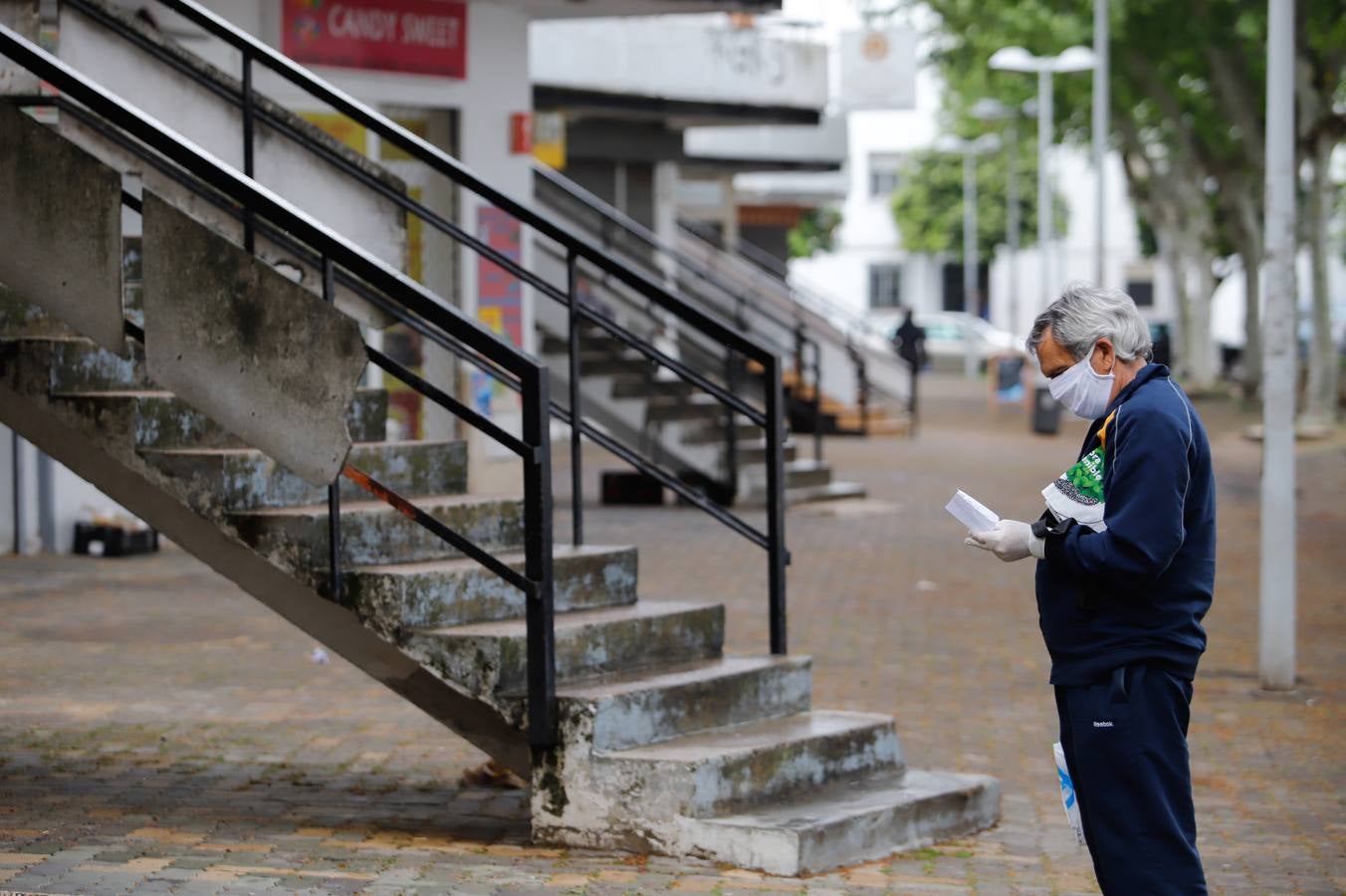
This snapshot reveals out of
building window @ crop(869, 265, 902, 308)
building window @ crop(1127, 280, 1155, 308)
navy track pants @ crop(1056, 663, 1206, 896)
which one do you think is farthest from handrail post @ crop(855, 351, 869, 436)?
building window @ crop(1127, 280, 1155, 308)

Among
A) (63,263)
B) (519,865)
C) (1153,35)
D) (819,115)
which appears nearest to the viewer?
(519,865)

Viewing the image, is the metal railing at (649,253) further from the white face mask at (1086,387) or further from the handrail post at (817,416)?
the white face mask at (1086,387)

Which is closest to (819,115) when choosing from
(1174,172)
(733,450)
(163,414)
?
(733,450)

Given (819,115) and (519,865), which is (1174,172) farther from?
(519,865)

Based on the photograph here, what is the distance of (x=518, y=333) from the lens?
1828cm

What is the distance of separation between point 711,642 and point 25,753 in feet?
8.97

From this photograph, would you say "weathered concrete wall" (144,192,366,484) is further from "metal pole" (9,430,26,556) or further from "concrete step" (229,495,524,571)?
"metal pole" (9,430,26,556)

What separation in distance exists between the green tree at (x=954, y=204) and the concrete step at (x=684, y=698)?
72593mm

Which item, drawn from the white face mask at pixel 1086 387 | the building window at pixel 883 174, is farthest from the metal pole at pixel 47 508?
the building window at pixel 883 174

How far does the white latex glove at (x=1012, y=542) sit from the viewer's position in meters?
4.65

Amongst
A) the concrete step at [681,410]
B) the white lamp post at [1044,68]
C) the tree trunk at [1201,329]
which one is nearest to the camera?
the concrete step at [681,410]

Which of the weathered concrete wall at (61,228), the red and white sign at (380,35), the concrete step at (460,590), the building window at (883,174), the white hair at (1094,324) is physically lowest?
the concrete step at (460,590)

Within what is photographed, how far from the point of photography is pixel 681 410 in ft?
63.0

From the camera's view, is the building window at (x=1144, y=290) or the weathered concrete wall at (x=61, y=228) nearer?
the weathered concrete wall at (x=61, y=228)
